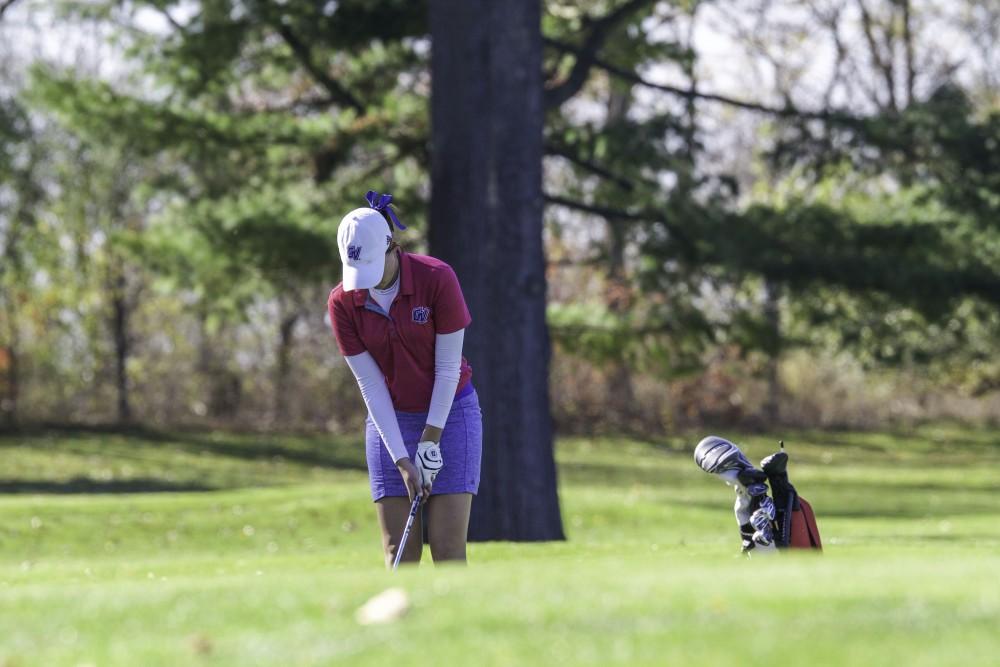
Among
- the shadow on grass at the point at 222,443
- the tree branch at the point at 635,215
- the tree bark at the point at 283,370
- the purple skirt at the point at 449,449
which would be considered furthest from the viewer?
the tree bark at the point at 283,370

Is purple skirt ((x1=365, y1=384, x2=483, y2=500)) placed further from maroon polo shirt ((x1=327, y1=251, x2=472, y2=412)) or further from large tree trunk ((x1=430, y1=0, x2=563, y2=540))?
large tree trunk ((x1=430, y1=0, x2=563, y2=540))

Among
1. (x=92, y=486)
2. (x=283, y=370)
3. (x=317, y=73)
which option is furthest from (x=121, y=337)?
(x=317, y=73)

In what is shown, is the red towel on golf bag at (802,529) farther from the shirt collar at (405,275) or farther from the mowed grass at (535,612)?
the shirt collar at (405,275)

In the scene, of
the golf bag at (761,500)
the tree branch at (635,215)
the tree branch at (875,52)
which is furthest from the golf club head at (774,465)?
the tree branch at (875,52)

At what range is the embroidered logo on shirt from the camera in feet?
23.5

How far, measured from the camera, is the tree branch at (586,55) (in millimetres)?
16531

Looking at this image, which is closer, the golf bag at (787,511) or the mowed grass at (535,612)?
the mowed grass at (535,612)

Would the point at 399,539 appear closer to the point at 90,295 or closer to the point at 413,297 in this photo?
the point at 413,297

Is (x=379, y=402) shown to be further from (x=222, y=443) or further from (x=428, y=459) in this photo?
(x=222, y=443)

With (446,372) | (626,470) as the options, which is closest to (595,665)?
(446,372)

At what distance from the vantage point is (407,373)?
7312 millimetres

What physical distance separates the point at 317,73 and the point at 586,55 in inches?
133

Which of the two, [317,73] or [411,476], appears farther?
[317,73]

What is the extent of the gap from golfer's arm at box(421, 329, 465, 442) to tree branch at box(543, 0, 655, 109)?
9526 mm
